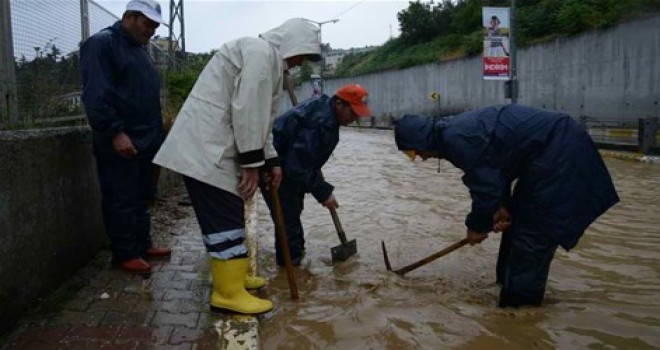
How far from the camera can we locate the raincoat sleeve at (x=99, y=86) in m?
3.66

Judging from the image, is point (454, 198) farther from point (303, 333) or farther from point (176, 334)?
point (176, 334)

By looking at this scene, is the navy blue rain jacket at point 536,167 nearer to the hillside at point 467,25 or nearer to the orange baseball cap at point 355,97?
the orange baseball cap at point 355,97

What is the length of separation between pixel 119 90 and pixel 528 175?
2.79 meters

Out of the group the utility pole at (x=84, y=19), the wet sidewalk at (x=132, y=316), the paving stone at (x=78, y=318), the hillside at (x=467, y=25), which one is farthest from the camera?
the hillside at (x=467, y=25)

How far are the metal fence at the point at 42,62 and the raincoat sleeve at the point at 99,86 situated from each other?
27.5 inches

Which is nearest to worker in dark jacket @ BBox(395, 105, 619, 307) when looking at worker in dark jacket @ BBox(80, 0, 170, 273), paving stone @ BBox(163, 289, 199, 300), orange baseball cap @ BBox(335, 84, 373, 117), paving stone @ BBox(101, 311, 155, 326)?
orange baseball cap @ BBox(335, 84, 373, 117)

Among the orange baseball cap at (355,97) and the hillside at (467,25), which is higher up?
the hillside at (467,25)

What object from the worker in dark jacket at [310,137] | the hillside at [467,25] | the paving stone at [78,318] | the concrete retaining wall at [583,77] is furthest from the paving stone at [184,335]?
the hillside at [467,25]

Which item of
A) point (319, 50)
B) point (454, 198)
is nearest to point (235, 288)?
point (319, 50)

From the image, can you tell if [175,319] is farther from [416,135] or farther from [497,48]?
[497,48]

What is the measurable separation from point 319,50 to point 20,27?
2307 mm

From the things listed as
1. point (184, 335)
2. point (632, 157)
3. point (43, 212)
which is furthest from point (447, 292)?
point (632, 157)

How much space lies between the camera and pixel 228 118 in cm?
340

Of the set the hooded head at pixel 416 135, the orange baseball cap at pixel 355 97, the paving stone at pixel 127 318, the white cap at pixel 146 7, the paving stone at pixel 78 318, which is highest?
the white cap at pixel 146 7
